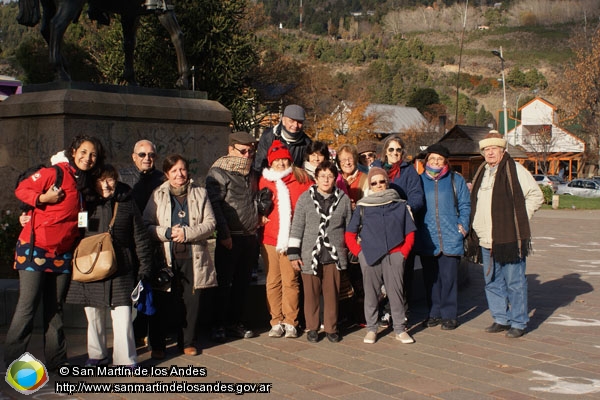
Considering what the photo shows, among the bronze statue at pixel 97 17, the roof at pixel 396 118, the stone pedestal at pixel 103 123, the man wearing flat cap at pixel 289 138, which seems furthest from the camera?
the roof at pixel 396 118

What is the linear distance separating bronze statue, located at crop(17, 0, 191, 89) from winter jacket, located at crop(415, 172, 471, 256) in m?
3.68

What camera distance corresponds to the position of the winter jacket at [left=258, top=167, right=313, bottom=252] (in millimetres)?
6922

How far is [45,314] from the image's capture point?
5.73 meters

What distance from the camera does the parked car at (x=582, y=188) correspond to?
45.3 meters

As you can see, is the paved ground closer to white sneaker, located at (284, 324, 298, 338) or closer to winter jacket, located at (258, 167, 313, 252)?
white sneaker, located at (284, 324, 298, 338)

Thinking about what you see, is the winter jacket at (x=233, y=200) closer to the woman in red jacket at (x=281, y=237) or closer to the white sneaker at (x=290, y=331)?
the woman in red jacket at (x=281, y=237)

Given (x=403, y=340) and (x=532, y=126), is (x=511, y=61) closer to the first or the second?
(x=532, y=126)

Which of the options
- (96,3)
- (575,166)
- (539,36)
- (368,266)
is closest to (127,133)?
(96,3)

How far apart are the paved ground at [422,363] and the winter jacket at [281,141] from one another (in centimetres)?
177

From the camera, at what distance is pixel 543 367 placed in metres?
6.02

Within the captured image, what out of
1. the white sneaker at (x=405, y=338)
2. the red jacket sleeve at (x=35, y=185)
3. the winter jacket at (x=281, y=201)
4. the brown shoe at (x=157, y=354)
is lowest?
the white sneaker at (x=405, y=338)

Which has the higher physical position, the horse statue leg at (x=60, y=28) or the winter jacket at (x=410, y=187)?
the horse statue leg at (x=60, y=28)

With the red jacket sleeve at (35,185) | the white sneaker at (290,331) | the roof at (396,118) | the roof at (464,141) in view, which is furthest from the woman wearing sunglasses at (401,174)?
the roof at (396,118)

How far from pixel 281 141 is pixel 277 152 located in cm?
49
